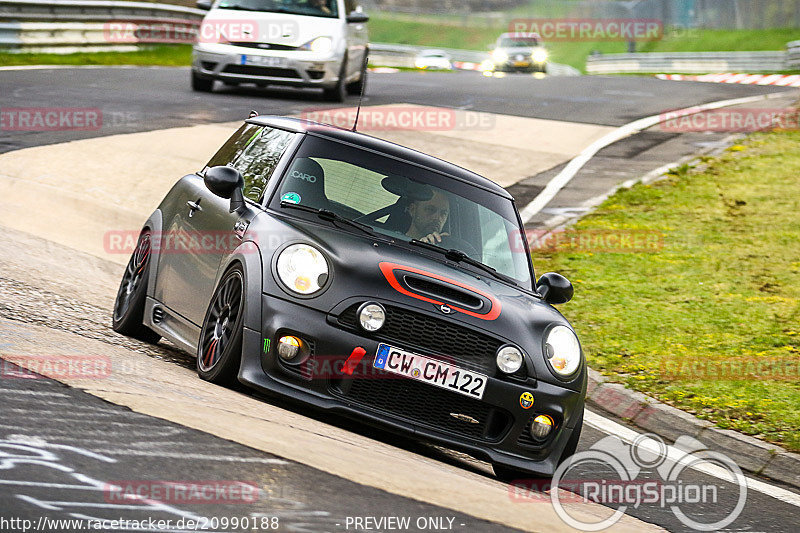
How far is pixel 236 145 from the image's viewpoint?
7434mm

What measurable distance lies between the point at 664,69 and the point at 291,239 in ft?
131

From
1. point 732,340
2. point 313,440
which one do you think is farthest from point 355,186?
point 732,340

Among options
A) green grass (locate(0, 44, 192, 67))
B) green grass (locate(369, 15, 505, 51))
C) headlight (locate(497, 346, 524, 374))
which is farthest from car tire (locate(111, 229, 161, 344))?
green grass (locate(369, 15, 505, 51))

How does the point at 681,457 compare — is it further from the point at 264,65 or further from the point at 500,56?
the point at 500,56

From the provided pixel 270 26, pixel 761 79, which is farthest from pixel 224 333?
pixel 761 79

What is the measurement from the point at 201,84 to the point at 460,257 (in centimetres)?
1374

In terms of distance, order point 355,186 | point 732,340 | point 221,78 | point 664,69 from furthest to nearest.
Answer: point 664,69
point 221,78
point 732,340
point 355,186

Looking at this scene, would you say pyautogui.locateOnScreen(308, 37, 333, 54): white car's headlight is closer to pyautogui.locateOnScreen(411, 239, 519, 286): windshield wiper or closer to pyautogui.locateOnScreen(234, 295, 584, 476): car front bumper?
pyautogui.locateOnScreen(411, 239, 519, 286): windshield wiper

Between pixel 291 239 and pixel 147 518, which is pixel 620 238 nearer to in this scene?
pixel 291 239

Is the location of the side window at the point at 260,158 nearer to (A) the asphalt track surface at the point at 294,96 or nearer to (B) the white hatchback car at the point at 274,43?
(A) the asphalt track surface at the point at 294,96

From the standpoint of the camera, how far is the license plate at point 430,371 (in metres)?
5.46

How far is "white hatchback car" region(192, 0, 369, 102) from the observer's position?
18.3m

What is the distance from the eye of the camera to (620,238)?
12.8 metres

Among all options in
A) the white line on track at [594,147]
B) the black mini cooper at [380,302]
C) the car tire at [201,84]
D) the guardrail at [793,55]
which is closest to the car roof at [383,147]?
the black mini cooper at [380,302]
